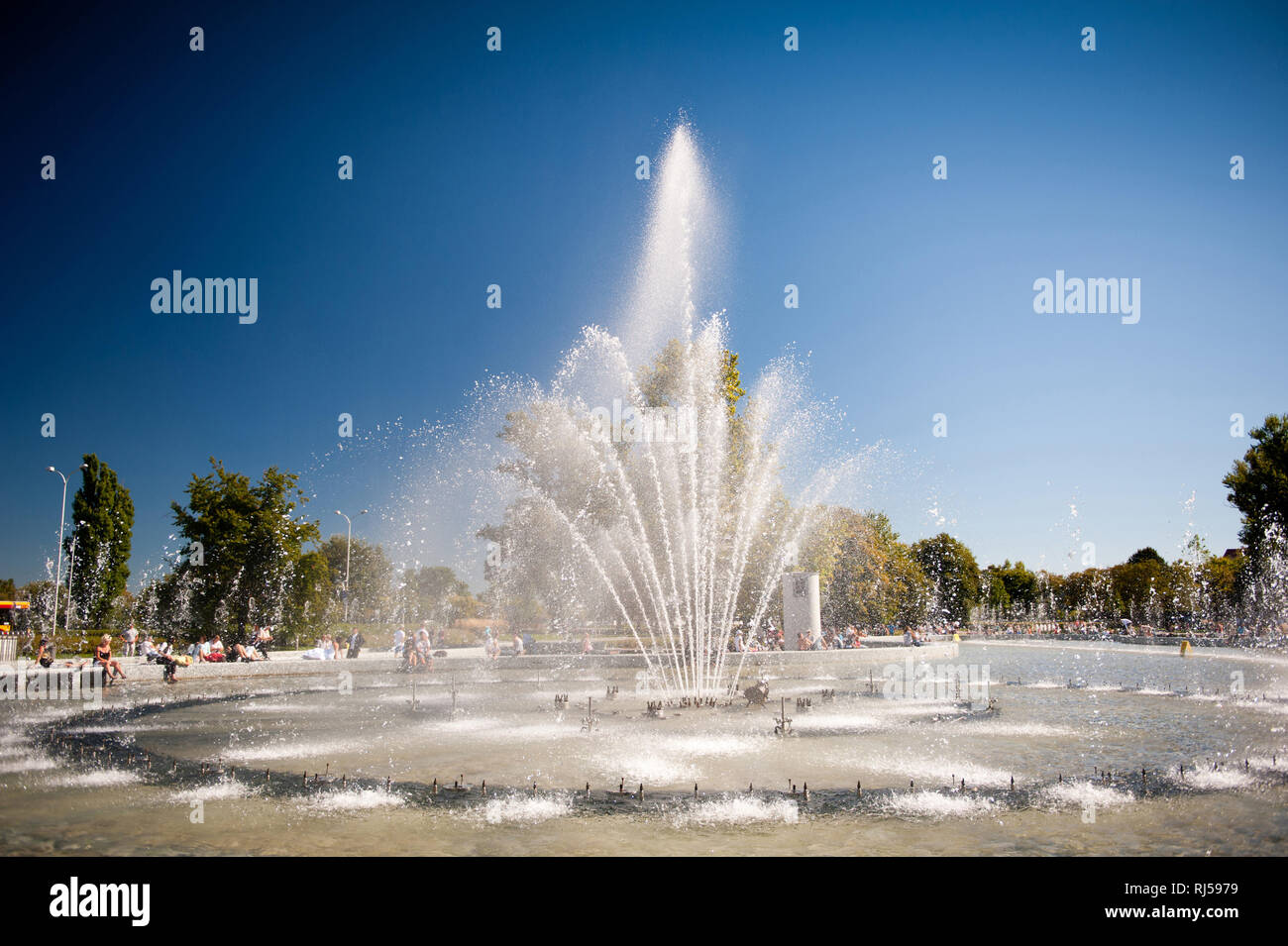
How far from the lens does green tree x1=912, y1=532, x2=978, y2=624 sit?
113 m

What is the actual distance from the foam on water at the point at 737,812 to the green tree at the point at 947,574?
362ft

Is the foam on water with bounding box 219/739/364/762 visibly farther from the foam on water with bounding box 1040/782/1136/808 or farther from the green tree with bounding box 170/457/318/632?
the green tree with bounding box 170/457/318/632

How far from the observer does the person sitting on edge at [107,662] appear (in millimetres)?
23438

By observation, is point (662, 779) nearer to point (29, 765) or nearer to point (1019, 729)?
point (1019, 729)

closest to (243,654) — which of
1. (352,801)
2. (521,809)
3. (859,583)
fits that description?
(352,801)

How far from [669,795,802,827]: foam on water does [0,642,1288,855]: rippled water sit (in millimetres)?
42

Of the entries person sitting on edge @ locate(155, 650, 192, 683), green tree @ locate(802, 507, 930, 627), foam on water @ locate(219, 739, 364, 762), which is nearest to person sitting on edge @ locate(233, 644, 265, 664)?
person sitting on edge @ locate(155, 650, 192, 683)

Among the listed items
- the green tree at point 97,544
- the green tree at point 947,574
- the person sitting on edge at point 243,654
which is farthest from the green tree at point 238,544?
the green tree at point 947,574

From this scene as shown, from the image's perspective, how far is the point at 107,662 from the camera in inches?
951

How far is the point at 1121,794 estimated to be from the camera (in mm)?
9086

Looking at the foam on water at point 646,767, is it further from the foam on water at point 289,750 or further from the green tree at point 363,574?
the green tree at point 363,574
